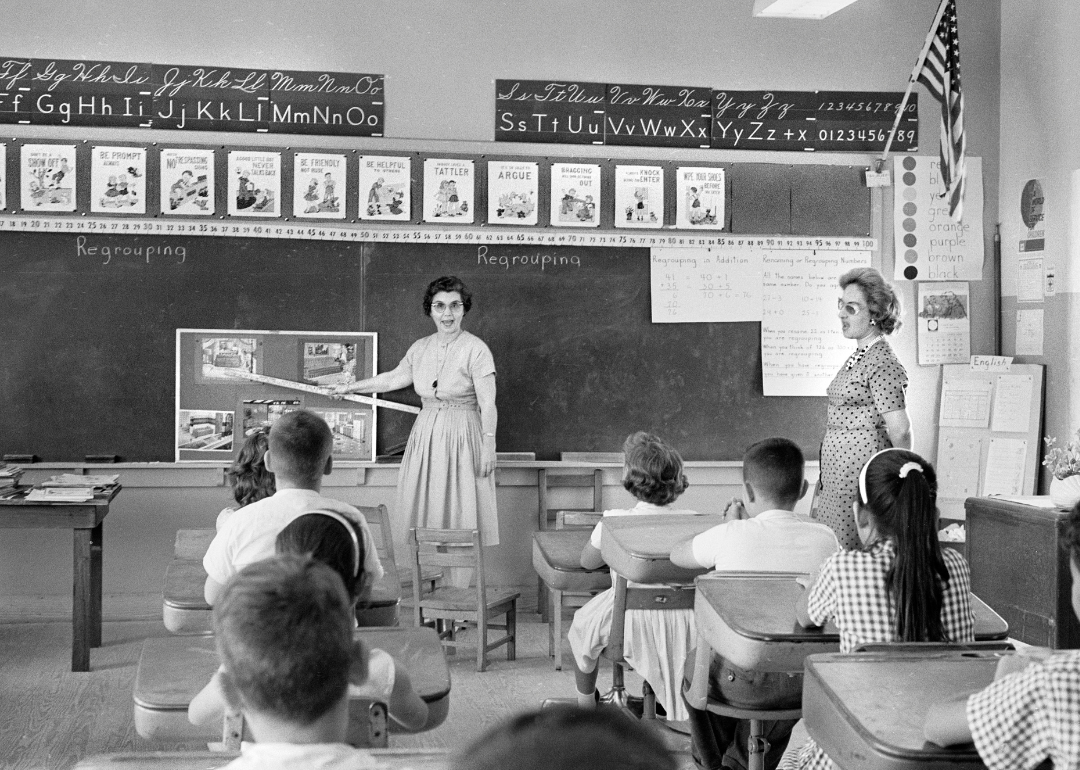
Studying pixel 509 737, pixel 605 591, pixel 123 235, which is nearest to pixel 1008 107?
pixel 605 591

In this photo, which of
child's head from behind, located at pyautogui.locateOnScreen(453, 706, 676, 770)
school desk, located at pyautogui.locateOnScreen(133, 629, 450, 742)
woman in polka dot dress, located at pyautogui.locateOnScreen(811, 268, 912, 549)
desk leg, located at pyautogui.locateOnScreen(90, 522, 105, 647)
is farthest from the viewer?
desk leg, located at pyautogui.locateOnScreen(90, 522, 105, 647)

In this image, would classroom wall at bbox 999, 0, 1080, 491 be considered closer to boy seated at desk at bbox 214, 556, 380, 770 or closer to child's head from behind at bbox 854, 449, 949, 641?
child's head from behind at bbox 854, 449, 949, 641

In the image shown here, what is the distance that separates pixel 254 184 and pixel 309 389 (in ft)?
3.21

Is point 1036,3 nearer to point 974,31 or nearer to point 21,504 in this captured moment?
point 974,31

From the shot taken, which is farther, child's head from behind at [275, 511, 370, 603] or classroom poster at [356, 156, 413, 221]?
classroom poster at [356, 156, 413, 221]

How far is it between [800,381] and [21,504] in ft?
11.7

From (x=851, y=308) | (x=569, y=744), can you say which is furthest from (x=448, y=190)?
(x=569, y=744)

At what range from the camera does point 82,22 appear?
5.29 metres

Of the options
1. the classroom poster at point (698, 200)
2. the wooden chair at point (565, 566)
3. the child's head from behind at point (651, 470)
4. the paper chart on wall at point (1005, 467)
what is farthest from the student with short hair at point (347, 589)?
the paper chart on wall at point (1005, 467)

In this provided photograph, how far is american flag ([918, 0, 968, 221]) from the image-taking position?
17.8 feet

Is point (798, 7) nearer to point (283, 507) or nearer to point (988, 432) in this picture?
point (988, 432)

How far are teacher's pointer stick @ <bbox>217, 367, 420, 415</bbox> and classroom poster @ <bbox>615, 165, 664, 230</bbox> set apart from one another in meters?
1.36

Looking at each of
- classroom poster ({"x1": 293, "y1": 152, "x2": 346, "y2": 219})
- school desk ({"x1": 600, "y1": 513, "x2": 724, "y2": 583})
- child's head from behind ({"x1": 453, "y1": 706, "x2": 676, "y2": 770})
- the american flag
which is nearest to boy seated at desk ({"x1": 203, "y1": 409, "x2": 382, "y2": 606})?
school desk ({"x1": 600, "y1": 513, "x2": 724, "y2": 583})

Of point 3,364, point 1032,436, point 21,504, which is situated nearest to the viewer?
point 21,504
